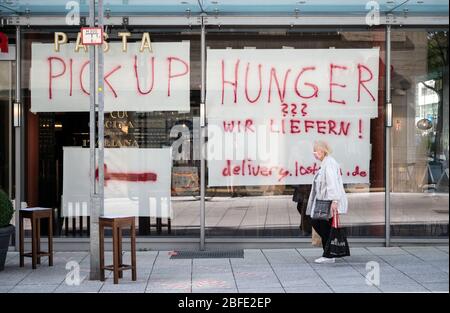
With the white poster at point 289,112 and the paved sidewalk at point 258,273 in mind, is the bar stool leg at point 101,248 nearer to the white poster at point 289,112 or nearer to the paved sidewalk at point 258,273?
the paved sidewalk at point 258,273

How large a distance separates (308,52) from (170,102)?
2.34 metres

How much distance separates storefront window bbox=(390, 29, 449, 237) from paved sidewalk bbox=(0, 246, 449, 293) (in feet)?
2.33

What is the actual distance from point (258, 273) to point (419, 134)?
4.11 meters

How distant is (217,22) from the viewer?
37.2 feet

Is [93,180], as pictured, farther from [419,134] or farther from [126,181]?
[419,134]

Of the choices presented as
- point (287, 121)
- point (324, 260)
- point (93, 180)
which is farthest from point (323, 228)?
point (93, 180)

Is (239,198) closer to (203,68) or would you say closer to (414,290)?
(203,68)

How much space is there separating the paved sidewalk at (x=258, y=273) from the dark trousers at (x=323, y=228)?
0.40 meters

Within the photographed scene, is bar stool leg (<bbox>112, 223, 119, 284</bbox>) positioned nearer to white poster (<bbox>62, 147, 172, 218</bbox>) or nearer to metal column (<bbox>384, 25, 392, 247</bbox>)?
white poster (<bbox>62, 147, 172, 218</bbox>)

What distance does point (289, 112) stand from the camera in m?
11.6

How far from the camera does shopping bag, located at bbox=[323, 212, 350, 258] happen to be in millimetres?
9773

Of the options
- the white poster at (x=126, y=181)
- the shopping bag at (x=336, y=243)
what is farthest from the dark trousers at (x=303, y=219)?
the white poster at (x=126, y=181)

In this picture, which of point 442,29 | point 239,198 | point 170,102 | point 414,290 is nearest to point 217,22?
point 170,102

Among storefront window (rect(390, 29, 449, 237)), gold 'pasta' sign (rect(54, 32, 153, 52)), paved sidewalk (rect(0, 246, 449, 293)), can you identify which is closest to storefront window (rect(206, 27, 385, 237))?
storefront window (rect(390, 29, 449, 237))
